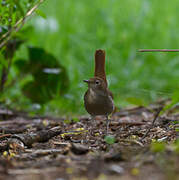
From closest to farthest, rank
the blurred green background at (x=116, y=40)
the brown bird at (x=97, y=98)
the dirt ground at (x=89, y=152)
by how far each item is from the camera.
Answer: the dirt ground at (x=89, y=152), the brown bird at (x=97, y=98), the blurred green background at (x=116, y=40)

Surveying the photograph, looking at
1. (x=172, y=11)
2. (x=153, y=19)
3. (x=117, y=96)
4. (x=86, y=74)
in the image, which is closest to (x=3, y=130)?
(x=117, y=96)

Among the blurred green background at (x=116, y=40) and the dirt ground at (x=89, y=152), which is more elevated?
the blurred green background at (x=116, y=40)

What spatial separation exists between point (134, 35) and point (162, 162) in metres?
5.69

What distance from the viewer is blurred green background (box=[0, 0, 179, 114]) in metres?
6.41

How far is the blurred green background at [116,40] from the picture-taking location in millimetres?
6406

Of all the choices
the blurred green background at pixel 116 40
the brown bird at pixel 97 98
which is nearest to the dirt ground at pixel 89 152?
the brown bird at pixel 97 98

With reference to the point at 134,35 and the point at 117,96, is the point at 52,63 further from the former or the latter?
the point at 134,35

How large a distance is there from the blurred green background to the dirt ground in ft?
6.74

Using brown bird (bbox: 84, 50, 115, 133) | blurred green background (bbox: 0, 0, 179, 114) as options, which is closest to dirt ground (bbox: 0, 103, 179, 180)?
brown bird (bbox: 84, 50, 115, 133)

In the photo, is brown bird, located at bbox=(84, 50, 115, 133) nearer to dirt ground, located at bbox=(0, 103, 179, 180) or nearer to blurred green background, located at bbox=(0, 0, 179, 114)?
dirt ground, located at bbox=(0, 103, 179, 180)

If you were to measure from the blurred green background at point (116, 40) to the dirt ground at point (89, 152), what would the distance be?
205cm

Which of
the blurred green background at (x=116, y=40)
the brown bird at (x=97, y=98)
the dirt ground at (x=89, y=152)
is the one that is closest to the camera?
the dirt ground at (x=89, y=152)

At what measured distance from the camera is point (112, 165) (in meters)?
2.11

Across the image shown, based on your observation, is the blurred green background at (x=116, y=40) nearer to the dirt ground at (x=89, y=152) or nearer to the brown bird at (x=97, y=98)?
the brown bird at (x=97, y=98)
